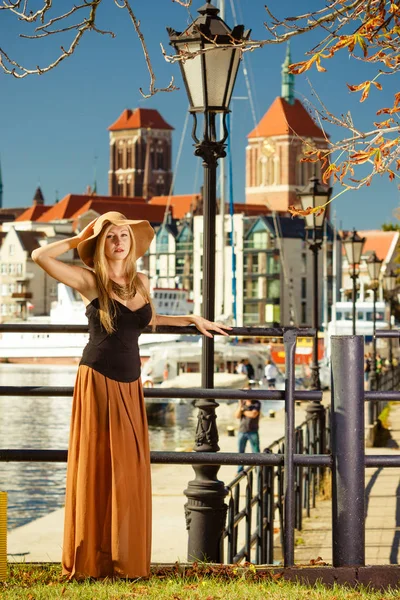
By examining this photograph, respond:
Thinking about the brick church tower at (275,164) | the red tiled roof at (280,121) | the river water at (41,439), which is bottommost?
the river water at (41,439)

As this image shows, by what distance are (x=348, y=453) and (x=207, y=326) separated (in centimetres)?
92

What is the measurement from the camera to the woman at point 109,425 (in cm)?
511

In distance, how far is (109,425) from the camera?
515 cm

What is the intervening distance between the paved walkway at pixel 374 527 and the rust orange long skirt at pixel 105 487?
3973 mm

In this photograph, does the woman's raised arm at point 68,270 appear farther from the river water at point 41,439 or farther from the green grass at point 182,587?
the river water at point 41,439

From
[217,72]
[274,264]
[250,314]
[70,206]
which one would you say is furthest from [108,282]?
[70,206]

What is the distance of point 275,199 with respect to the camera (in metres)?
174

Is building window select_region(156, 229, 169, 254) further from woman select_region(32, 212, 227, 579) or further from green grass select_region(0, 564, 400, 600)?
green grass select_region(0, 564, 400, 600)

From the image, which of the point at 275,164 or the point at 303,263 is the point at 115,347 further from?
the point at 275,164

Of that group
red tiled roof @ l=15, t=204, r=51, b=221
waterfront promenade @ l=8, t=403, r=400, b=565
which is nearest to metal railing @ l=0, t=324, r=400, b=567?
waterfront promenade @ l=8, t=403, r=400, b=565

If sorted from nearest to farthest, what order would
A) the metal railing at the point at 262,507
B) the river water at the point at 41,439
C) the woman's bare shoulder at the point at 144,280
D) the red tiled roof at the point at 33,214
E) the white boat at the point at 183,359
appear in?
the woman's bare shoulder at the point at 144,280
the metal railing at the point at 262,507
the river water at the point at 41,439
the white boat at the point at 183,359
the red tiled roof at the point at 33,214

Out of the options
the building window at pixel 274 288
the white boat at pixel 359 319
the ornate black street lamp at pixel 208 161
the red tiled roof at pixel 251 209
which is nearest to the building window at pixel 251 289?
the building window at pixel 274 288

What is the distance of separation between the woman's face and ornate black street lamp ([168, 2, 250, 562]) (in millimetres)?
1860

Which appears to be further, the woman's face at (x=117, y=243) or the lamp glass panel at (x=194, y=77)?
the lamp glass panel at (x=194, y=77)
